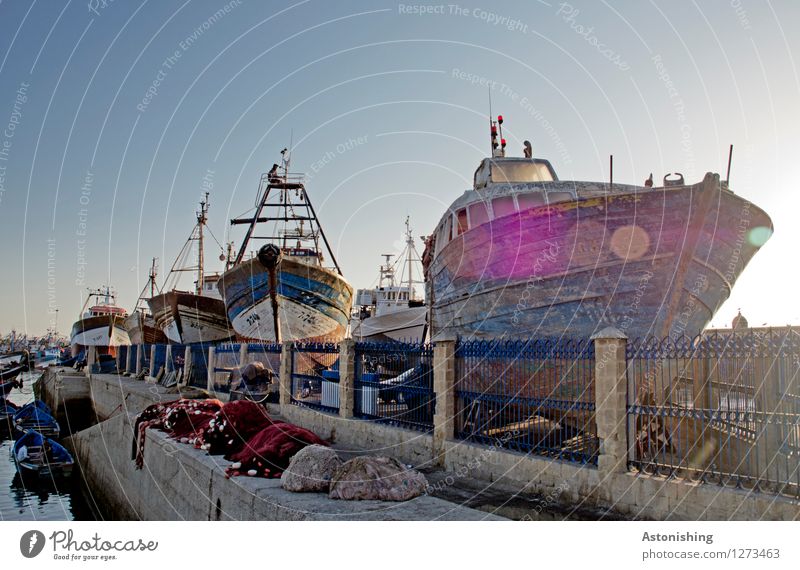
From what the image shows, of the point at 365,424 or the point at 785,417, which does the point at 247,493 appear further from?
the point at 785,417

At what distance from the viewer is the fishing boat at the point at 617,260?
33.1ft

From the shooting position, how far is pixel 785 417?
5.83 m

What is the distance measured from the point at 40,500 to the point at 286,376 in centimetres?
897

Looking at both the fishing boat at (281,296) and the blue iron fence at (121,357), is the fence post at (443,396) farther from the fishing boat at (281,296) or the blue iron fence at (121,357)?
the blue iron fence at (121,357)

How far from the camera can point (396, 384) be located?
34.7 feet

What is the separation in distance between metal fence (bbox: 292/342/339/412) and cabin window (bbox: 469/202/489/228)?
15.5 feet

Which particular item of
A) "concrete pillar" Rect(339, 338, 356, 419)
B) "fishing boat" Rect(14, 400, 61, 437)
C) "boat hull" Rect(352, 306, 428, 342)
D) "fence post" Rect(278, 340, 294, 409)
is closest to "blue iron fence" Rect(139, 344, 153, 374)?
"fishing boat" Rect(14, 400, 61, 437)

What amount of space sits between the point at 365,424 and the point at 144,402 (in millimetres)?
12239

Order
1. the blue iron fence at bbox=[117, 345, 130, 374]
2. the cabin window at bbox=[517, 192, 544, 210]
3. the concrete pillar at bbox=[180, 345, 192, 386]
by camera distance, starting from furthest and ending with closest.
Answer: the blue iron fence at bbox=[117, 345, 130, 374] → the concrete pillar at bbox=[180, 345, 192, 386] → the cabin window at bbox=[517, 192, 544, 210]

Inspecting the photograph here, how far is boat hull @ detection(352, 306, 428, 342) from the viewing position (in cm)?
3259

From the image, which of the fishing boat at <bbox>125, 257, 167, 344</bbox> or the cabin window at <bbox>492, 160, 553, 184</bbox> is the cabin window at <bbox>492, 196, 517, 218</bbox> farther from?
the fishing boat at <bbox>125, 257, 167, 344</bbox>

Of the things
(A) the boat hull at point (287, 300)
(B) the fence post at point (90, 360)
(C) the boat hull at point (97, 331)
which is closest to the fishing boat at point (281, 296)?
(A) the boat hull at point (287, 300)

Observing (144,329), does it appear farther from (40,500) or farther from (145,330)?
(40,500)
